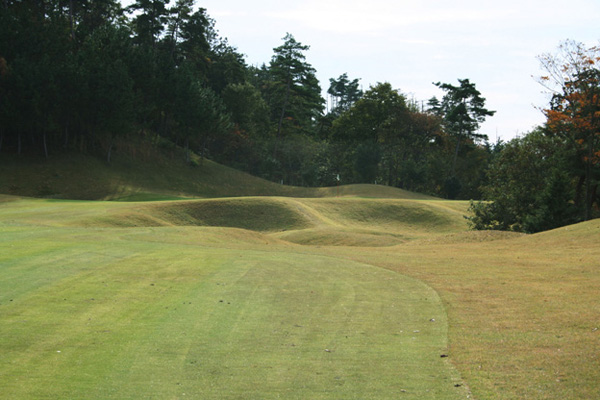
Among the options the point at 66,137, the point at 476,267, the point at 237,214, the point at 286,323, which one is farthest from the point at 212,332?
the point at 66,137

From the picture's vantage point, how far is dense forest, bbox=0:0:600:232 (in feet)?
134

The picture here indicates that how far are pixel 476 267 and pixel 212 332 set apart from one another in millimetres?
11746

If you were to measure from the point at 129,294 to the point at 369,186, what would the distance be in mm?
55857

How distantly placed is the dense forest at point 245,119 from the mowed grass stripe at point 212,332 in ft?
81.1

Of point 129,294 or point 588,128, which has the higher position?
point 588,128

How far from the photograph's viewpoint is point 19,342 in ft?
29.3

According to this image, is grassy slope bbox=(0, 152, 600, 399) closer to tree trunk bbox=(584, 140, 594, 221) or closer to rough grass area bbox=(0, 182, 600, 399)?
rough grass area bbox=(0, 182, 600, 399)

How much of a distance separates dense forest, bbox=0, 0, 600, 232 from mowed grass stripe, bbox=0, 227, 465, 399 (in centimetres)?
2472

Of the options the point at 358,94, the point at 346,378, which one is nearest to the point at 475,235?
the point at 346,378

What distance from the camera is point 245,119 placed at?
84.6 metres

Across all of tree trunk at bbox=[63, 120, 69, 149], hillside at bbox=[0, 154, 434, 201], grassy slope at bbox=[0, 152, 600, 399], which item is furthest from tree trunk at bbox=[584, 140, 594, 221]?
tree trunk at bbox=[63, 120, 69, 149]

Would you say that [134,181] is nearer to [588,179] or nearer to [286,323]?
[588,179]

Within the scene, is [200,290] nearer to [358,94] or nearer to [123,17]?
[123,17]

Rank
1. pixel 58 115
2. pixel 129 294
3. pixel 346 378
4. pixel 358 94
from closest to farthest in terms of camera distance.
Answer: pixel 346 378 → pixel 129 294 → pixel 58 115 → pixel 358 94
